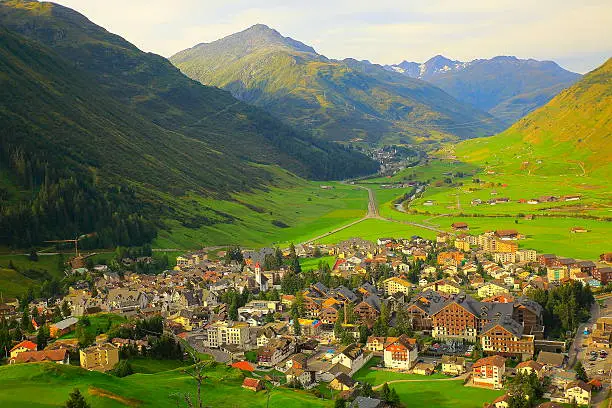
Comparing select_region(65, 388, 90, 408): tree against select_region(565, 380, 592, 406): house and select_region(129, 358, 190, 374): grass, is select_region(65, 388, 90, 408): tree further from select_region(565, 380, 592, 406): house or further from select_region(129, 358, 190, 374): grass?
select_region(565, 380, 592, 406): house

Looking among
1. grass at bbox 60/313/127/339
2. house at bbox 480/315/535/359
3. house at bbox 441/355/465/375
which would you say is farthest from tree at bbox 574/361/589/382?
grass at bbox 60/313/127/339

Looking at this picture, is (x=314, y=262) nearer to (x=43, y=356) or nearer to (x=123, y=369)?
(x=123, y=369)

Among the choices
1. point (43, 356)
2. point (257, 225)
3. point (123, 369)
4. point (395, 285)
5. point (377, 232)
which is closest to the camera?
point (123, 369)

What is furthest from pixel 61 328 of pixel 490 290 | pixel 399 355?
pixel 490 290

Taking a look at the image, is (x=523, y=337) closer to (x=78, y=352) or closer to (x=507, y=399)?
(x=507, y=399)

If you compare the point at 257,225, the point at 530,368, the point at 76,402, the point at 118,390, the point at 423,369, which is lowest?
the point at 423,369

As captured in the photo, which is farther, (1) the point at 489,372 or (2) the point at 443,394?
(1) the point at 489,372
